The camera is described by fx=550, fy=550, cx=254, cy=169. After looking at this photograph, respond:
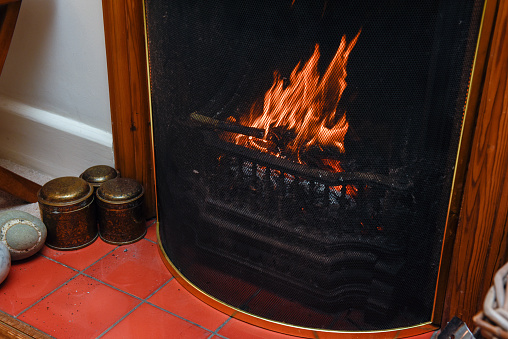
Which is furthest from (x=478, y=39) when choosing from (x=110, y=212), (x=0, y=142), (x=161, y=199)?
(x=0, y=142)

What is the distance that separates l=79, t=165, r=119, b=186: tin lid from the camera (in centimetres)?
175

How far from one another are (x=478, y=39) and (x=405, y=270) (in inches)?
21.2

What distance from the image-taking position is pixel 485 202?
117cm

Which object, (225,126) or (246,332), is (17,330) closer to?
(246,332)

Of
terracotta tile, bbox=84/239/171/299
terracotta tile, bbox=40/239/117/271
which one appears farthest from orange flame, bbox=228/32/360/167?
terracotta tile, bbox=40/239/117/271

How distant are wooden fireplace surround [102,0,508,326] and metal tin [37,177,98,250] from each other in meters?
0.35

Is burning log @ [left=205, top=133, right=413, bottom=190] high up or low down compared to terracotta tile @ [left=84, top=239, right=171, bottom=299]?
up

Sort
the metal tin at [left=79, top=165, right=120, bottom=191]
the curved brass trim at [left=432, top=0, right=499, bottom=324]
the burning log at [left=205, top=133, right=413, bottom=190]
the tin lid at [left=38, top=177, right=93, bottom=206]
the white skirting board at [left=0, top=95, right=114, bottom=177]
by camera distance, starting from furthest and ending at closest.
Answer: the white skirting board at [left=0, top=95, right=114, bottom=177] → the metal tin at [left=79, top=165, right=120, bottom=191] → the tin lid at [left=38, top=177, right=93, bottom=206] → the burning log at [left=205, top=133, right=413, bottom=190] → the curved brass trim at [left=432, top=0, right=499, bottom=324]

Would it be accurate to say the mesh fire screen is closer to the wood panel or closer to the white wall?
the wood panel

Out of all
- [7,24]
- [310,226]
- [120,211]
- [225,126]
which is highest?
[7,24]

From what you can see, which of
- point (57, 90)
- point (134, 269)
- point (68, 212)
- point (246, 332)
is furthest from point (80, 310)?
point (57, 90)

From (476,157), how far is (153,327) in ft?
2.88

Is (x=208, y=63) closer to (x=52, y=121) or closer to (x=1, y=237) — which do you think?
(x=1, y=237)

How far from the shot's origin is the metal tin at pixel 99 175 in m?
1.74
